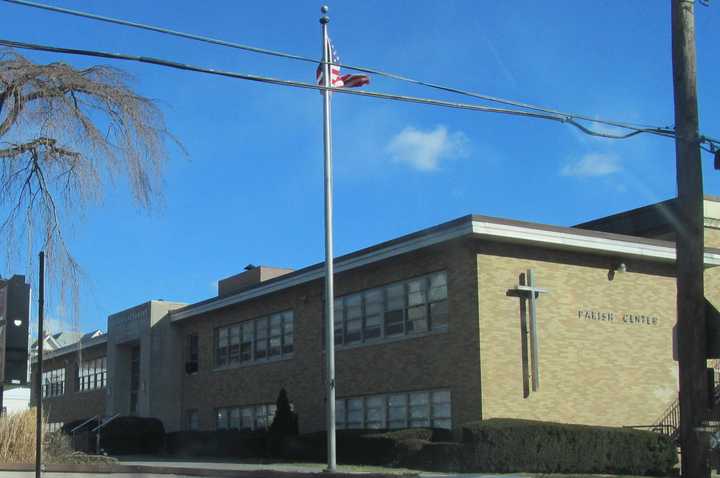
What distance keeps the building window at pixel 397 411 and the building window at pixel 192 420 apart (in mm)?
11781

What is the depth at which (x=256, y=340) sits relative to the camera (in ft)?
120

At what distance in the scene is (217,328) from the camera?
39812 millimetres

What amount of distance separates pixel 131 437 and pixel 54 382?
20855 mm

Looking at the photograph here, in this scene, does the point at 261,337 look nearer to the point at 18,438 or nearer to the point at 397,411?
the point at 397,411

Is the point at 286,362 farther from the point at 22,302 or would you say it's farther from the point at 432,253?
the point at 22,302

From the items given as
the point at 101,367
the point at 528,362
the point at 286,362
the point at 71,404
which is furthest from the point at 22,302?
the point at 71,404

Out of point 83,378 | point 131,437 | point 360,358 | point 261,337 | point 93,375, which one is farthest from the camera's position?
point 83,378

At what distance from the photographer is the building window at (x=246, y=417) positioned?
35.2 m

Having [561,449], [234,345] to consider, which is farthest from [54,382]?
[561,449]

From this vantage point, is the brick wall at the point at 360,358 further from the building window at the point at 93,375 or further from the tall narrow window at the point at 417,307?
the building window at the point at 93,375

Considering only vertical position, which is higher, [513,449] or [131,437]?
[513,449]

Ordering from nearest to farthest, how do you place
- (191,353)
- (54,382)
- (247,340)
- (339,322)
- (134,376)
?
(339,322)
(247,340)
(191,353)
(134,376)
(54,382)

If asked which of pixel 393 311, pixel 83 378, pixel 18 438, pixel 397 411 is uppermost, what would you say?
pixel 393 311

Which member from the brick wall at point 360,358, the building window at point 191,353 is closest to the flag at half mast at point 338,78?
the brick wall at point 360,358
